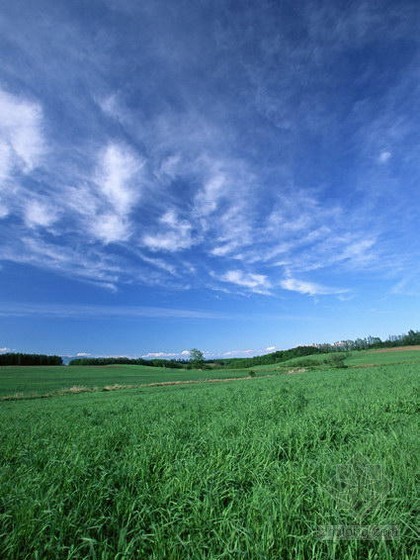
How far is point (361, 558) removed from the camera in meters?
3.04

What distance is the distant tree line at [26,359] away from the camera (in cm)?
12614

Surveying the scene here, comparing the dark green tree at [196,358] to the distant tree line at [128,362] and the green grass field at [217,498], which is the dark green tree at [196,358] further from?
the green grass field at [217,498]

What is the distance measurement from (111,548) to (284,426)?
529cm

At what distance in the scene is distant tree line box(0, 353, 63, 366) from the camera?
126144mm

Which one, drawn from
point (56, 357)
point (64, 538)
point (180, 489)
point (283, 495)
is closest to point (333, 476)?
point (283, 495)

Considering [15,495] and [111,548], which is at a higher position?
[15,495]

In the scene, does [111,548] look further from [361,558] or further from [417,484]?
[417,484]

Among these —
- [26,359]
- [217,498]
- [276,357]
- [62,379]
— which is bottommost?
[62,379]

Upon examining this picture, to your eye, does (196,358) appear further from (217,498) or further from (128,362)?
(217,498)

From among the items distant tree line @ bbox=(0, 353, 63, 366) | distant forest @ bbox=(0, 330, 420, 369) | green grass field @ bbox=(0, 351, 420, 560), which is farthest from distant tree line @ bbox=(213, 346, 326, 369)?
green grass field @ bbox=(0, 351, 420, 560)

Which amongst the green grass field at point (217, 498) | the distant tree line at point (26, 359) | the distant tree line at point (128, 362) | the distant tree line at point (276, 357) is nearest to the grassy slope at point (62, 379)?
the green grass field at point (217, 498)

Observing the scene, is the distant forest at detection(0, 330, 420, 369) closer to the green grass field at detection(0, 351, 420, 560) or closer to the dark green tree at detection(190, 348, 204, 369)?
the dark green tree at detection(190, 348, 204, 369)

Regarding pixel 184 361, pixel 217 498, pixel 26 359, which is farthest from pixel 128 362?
pixel 217 498

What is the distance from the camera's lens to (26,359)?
13162 cm
